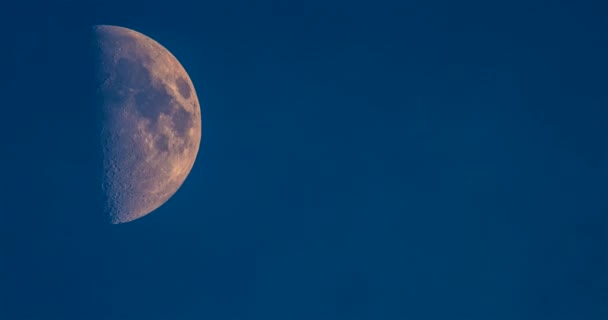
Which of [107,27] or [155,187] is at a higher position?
[107,27]

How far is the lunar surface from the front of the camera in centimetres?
545

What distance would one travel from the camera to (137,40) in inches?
230

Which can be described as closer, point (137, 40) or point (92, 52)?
point (92, 52)

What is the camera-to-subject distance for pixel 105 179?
18.2 ft

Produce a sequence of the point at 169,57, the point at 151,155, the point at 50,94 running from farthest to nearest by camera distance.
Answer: the point at 169,57 < the point at 151,155 < the point at 50,94

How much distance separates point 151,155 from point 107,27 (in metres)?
1.55

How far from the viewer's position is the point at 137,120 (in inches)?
217

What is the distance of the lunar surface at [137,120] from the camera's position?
5.45m

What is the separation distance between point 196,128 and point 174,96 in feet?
1.96

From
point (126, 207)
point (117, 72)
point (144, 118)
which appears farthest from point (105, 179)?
point (117, 72)

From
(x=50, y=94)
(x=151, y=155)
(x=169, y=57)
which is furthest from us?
(x=169, y=57)

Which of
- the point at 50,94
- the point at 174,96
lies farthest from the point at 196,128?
the point at 50,94

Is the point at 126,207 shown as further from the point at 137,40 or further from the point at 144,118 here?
the point at 137,40

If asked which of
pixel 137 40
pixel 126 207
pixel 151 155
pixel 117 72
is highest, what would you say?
pixel 137 40
